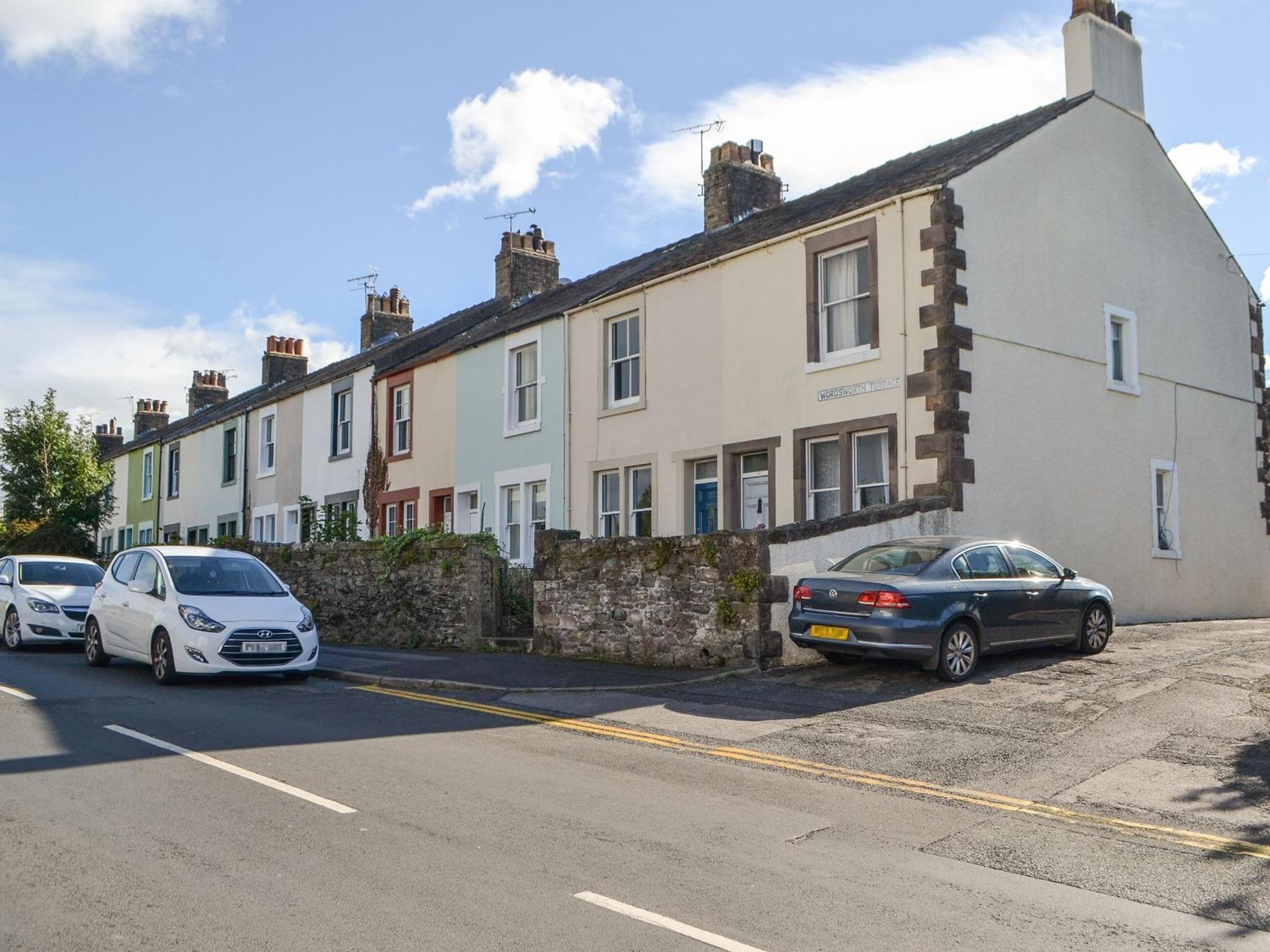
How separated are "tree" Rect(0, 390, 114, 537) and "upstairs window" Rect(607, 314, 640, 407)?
23657 millimetres

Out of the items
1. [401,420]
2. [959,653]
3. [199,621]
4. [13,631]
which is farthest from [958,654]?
[401,420]

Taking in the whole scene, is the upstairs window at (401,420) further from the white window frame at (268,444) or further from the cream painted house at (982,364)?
the cream painted house at (982,364)

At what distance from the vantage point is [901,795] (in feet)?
26.8

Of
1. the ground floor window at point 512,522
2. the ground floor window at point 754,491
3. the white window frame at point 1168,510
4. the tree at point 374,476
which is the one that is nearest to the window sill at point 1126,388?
the white window frame at point 1168,510

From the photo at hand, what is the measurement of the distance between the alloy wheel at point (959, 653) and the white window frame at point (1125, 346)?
872cm

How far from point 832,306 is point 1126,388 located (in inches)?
222

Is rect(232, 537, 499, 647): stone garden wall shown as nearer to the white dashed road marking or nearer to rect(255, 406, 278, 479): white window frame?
the white dashed road marking

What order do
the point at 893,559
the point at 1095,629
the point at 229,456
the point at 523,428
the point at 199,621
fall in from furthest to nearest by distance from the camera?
1. the point at 229,456
2. the point at 523,428
3. the point at 1095,629
4. the point at 199,621
5. the point at 893,559

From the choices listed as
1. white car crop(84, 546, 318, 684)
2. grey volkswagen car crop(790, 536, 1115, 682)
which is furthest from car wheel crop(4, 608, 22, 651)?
grey volkswagen car crop(790, 536, 1115, 682)

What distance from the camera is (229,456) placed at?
121 feet

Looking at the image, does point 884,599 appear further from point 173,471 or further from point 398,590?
point 173,471

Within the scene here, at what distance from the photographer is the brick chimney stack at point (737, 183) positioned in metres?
24.6

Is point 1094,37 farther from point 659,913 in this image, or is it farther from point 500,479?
point 659,913

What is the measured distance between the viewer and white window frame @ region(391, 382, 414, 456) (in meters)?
28.4
